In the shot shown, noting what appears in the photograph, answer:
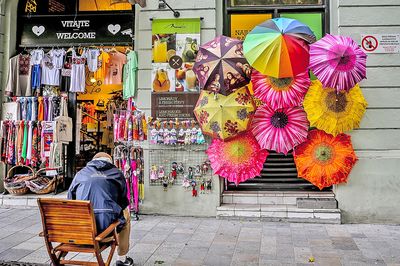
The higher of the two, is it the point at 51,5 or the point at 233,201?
Result: the point at 51,5

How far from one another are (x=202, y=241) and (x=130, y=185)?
2.42 m

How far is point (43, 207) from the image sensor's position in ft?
15.0

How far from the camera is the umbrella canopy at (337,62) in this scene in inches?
280

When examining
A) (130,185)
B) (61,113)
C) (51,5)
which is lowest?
(130,185)

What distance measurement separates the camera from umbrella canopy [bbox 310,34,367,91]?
7.12 m

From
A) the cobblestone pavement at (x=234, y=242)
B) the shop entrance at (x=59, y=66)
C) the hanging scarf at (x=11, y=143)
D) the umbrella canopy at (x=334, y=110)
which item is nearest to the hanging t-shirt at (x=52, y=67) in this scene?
the shop entrance at (x=59, y=66)

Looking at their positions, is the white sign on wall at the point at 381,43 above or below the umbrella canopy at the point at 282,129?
above

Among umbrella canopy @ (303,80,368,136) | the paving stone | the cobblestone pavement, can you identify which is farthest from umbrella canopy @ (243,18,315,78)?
the paving stone

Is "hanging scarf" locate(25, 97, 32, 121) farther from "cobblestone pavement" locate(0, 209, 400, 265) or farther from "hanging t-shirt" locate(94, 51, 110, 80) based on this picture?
"cobblestone pavement" locate(0, 209, 400, 265)

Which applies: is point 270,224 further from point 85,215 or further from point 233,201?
point 85,215

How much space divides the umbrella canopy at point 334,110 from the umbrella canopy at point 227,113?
1241mm

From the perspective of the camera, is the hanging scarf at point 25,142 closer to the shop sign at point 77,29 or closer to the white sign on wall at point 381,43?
the shop sign at point 77,29

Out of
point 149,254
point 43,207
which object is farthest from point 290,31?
point 43,207

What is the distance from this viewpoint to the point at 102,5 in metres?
10.1
